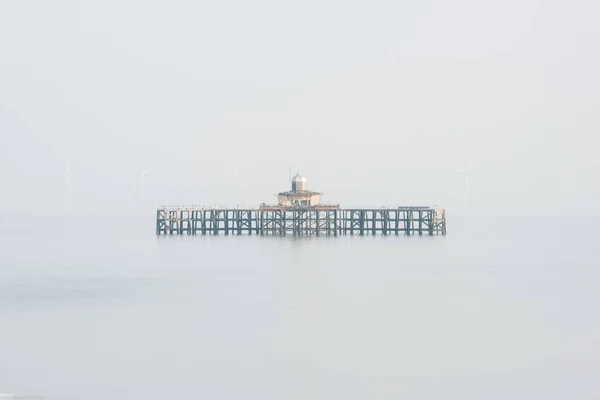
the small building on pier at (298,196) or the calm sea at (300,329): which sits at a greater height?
the small building on pier at (298,196)

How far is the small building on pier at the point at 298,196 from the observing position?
5773 inches

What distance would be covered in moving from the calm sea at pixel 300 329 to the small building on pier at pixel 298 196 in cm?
2957

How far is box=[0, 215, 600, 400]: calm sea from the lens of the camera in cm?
4881

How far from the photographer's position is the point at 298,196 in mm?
146500

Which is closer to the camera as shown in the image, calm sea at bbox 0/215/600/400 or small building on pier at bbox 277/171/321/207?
calm sea at bbox 0/215/600/400

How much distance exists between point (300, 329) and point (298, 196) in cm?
8319

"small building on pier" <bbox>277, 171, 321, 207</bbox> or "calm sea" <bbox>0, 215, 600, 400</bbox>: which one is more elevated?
"small building on pier" <bbox>277, 171, 321, 207</bbox>

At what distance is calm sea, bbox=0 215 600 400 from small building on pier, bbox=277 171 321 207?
29572 mm

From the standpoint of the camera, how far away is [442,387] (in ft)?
158
